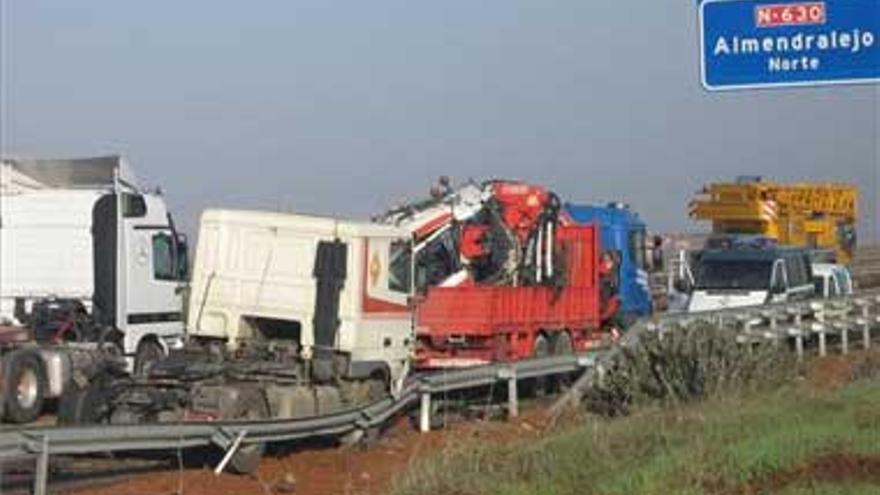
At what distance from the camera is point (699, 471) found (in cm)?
986

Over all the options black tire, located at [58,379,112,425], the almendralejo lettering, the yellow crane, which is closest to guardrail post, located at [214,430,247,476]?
black tire, located at [58,379,112,425]

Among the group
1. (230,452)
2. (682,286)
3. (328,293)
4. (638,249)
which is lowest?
(230,452)

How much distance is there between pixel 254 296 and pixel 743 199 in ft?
85.0

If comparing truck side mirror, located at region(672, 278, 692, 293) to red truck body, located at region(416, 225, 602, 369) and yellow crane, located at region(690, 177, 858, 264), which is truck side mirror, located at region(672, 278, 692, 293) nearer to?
red truck body, located at region(416, 225, 602, 369)

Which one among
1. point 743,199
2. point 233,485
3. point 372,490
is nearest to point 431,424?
point 233,485

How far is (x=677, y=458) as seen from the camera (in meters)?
10.3

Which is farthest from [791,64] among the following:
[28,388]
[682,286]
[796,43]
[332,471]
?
[682,286]

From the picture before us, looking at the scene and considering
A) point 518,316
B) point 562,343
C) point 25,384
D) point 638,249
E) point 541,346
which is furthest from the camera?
point 638,249

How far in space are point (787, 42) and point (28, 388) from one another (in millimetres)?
10669

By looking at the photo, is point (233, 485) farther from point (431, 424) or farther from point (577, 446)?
point (431, 424)

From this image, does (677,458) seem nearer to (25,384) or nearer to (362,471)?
(362,471)

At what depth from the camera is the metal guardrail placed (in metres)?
11.6

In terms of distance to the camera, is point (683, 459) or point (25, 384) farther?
point (25, 384)

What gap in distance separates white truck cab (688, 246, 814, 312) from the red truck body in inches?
131
